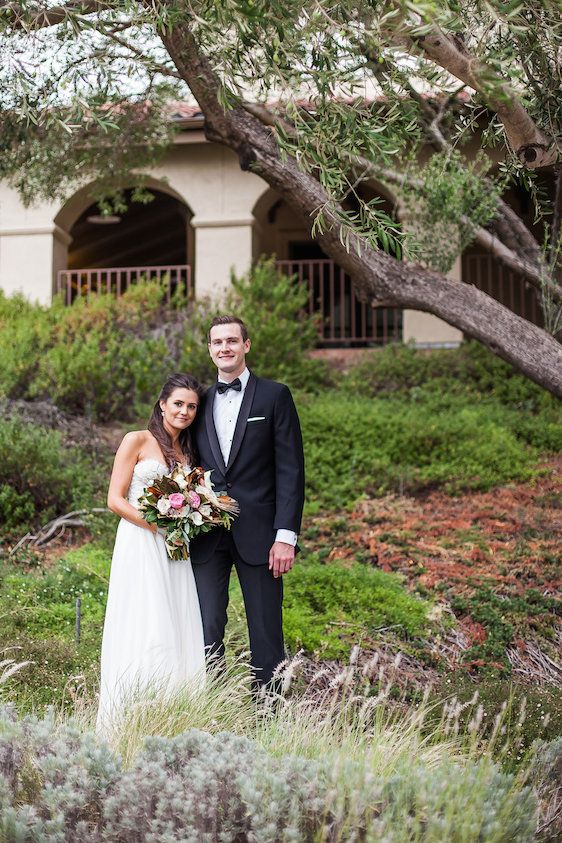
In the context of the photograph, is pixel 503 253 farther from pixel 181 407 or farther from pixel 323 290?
pixel 323 290

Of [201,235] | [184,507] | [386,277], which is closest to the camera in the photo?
[184,507]

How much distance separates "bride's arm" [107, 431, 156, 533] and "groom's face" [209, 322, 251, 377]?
62cm

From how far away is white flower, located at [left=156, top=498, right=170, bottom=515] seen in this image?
4.54 m

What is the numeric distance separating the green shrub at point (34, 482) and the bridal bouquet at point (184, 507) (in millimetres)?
4306

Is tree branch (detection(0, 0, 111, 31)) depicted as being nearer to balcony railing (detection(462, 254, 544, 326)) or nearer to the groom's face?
the groom's face

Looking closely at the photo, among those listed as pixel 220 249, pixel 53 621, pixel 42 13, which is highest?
pixel 220 249

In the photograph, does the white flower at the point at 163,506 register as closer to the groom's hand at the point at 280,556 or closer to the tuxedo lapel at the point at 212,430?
the tuxedo lapel at the point at 212,430

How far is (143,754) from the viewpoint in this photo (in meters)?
3.16

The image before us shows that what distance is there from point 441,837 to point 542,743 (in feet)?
3.59

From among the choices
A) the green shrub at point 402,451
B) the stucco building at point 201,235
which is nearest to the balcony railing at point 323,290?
the stucco building at point 201,235

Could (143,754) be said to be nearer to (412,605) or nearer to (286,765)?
(286,765)

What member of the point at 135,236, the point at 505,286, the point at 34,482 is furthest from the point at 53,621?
the point at 135,236

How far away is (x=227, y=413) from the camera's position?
4.87 metres

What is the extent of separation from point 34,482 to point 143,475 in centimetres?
442
